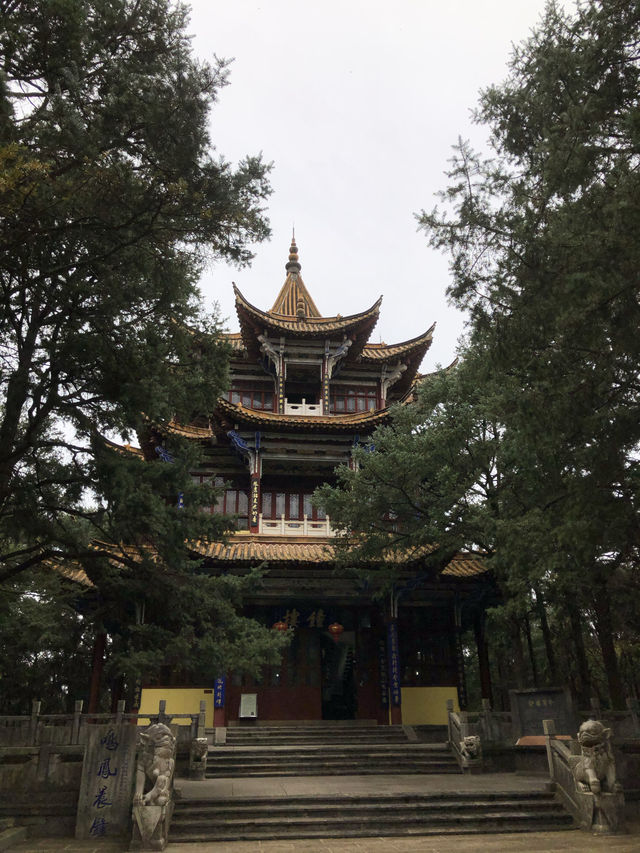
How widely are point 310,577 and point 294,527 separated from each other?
179 centimetres

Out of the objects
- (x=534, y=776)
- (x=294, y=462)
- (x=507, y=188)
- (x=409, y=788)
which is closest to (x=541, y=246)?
Answer: (x=507, y=188)

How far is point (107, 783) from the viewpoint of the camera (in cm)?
727

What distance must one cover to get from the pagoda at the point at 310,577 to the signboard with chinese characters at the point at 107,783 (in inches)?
242

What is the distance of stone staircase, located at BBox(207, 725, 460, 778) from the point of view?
36.7ft

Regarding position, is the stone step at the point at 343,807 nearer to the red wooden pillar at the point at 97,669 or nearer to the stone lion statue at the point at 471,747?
the stone lion statue at the point at 471,747

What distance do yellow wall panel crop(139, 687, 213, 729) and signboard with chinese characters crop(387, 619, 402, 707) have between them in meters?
4.33

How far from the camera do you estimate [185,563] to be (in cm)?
855

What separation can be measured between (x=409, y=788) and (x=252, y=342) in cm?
1408

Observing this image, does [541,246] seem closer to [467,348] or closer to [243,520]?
[467,348]

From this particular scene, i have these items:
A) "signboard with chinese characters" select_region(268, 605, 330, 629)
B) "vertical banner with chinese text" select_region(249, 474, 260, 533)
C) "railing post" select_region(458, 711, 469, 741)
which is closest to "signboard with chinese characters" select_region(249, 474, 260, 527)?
"vertical banner with chinese text" select_region(249, 474, 260, 533)

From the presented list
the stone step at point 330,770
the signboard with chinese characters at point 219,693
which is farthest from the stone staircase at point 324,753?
the signboard with chinese characters at point 219,693

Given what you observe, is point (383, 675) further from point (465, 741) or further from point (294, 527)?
point (465, 741)

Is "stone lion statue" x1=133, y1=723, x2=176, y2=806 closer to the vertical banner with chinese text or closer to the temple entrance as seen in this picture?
the temple entrance

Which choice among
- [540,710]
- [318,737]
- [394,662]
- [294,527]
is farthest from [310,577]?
[540,710]
